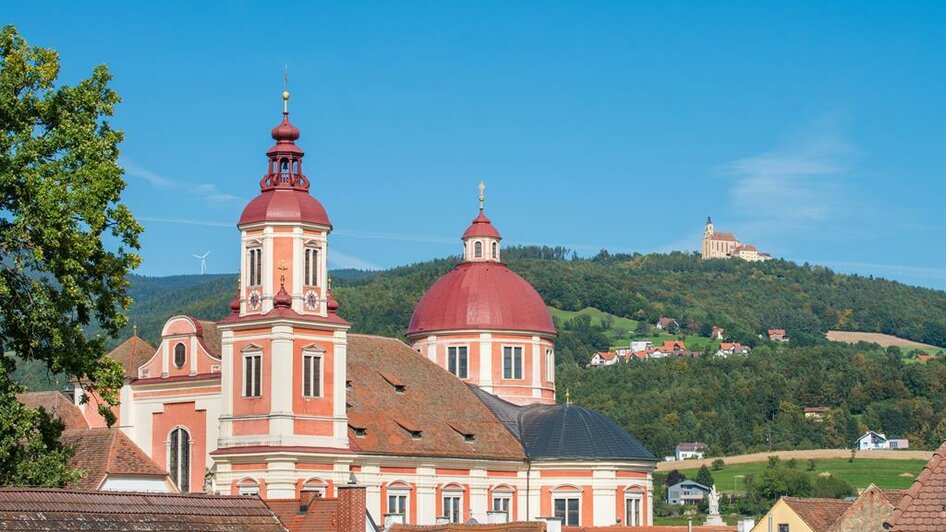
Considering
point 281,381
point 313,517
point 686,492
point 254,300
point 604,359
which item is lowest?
point 313,517

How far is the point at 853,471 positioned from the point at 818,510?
61.1 meters

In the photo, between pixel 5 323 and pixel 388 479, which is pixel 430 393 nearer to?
pixel 388 479

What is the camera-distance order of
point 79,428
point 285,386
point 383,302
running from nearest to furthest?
point 285,386 → point 79,428 → point 383,302

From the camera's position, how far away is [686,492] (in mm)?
140875

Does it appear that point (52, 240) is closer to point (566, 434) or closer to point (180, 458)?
point (180, 458)

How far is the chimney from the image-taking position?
179 feet

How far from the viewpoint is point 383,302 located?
164500mm

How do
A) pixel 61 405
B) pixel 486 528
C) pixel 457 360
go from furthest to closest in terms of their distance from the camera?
pixel 457 360, pixel 61 405, pixel 486 528

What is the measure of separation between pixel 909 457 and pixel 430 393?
60.5 m

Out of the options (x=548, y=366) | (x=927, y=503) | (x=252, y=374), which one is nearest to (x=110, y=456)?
(x=252, y=374)

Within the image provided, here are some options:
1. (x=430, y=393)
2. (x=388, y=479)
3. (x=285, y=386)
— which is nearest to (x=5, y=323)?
(x=285, y=386)

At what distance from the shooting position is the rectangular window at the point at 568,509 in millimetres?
84750

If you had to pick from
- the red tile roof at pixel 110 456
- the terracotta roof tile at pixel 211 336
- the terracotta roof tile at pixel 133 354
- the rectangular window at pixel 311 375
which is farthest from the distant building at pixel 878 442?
the red tile roof at pixel 110 456

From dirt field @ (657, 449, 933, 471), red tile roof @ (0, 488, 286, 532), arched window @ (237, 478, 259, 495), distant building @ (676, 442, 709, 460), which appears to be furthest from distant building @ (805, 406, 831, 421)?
red tile roof @ (0, 488, 286, 532)
